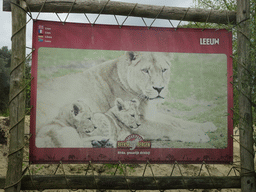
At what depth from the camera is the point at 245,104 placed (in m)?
3.04

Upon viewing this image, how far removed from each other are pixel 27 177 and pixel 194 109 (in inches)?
97.8

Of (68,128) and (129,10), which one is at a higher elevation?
(129,10)

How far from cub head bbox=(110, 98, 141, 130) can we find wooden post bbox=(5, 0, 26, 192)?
1.26m

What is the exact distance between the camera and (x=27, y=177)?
2.91 meters

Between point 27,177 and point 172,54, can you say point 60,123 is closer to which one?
point 27,177

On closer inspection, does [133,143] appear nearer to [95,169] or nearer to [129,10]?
[129,10]

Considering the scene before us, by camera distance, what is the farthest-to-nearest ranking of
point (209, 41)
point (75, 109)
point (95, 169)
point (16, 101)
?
point (95, 169), point (209, 41), point (75, 109), point (16, 101)

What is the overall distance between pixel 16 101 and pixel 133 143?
1656 millimetres

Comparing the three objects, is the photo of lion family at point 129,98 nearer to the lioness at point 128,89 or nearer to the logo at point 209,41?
the lioness at point 128,89

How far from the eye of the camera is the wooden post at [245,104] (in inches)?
118

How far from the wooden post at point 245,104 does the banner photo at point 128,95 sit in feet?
0.55

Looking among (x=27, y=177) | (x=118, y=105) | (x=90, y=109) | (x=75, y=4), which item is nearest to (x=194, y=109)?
(x=118, y=105)

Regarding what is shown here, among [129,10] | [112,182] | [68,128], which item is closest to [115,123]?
[68,128]

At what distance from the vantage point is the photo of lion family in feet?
9.64
